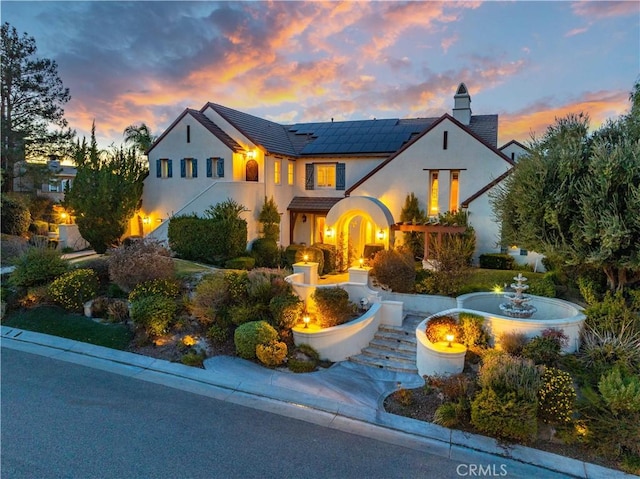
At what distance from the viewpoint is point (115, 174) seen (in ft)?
67.5

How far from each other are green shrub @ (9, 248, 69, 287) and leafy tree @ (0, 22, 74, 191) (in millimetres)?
13641

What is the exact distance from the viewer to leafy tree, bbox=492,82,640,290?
29.4 feet

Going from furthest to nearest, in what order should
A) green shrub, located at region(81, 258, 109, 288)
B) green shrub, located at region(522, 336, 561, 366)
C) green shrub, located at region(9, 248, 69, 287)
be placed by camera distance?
green shrub, located at region(81, 258, 109, 288) → green shrub, located at region(9, 248, 69, 287) → green shrub, located at region(522, 336, 561, 366)

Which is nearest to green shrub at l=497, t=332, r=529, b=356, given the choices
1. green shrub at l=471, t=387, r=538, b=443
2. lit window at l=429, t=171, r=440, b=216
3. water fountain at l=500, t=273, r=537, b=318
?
water fountain at l=500, t=273, r=537, b=318

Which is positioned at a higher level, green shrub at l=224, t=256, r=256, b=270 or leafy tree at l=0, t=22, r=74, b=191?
leafy tree at l=0, t=22, r=74, b=191

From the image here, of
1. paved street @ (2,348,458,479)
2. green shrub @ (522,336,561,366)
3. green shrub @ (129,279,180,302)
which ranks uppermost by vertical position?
green shrub @ (129,279,180,302)

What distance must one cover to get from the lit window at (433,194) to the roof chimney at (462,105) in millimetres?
6550

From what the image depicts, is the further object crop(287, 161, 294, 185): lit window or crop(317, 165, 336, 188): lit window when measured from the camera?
crop(287, 161, 294, 185): lit window

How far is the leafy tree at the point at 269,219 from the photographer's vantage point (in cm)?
2138

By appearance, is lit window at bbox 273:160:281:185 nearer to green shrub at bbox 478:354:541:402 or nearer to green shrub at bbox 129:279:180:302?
green shrub at bbox 129:279:180:302

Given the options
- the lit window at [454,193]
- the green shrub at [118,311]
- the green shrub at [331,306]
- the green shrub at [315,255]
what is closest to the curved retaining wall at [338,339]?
the green shrub at [331,306]

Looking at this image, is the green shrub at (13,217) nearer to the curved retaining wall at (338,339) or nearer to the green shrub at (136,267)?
the green shrub at (136,267)

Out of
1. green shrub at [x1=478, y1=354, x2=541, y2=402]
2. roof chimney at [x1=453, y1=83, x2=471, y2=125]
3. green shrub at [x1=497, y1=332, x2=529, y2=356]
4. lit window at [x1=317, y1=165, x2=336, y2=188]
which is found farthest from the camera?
roof chimney at [x1=453, y1=83, x2=471, y2=125]

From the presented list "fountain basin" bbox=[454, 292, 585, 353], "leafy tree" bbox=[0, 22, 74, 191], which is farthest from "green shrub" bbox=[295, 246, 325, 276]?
"leafy tree" bbox=[0, 22, 74, 191]
